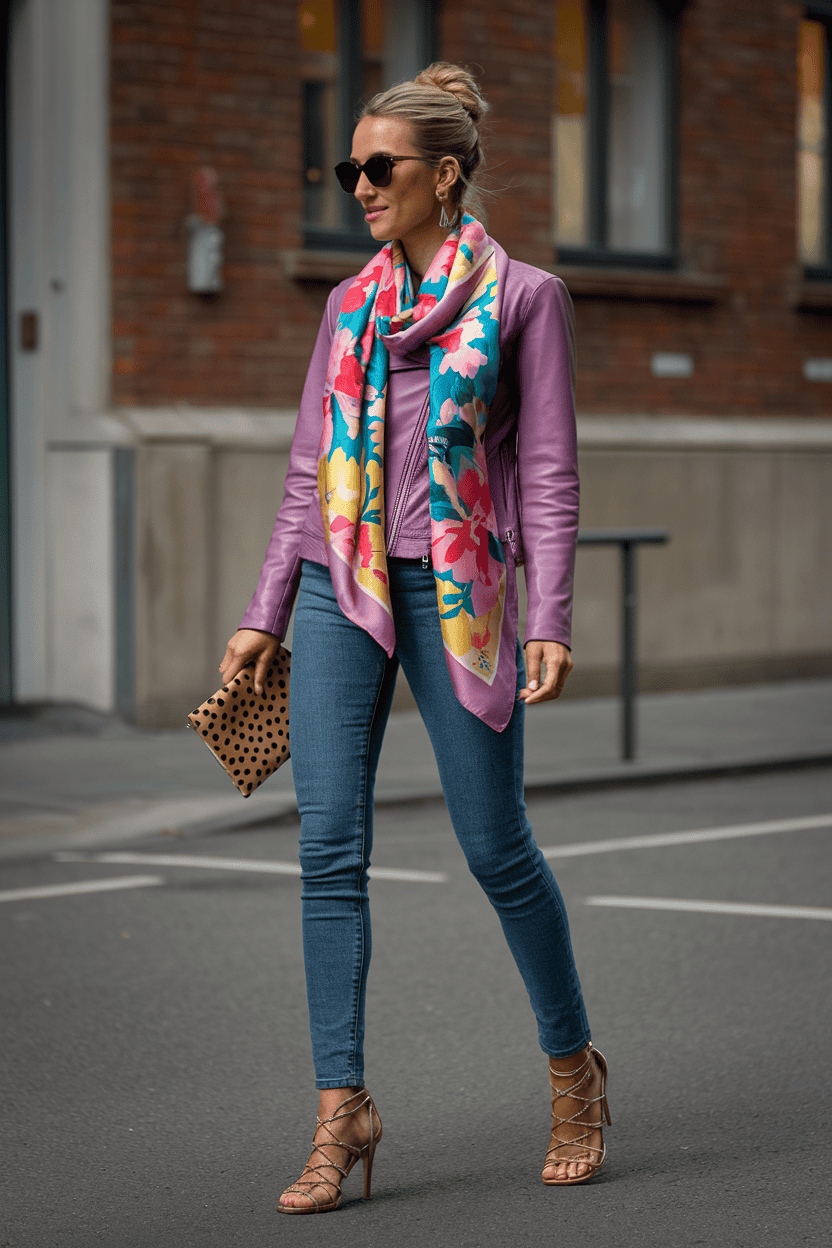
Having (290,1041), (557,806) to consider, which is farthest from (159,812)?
(290,1041)

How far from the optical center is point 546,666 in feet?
11.1

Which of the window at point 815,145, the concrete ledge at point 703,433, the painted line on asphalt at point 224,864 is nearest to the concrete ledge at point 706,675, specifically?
the concrete ledge at point 703,433

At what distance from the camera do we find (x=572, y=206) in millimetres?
12844

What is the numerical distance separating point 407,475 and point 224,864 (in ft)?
12.9

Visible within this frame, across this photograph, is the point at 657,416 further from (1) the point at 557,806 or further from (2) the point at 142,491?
(1) the point at 557,806

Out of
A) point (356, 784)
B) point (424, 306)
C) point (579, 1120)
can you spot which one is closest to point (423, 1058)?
point (579, 1120)

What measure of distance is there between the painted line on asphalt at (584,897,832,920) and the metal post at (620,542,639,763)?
3.13 meters

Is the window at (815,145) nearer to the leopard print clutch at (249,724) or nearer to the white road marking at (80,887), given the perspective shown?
the white road marking at (80,887)

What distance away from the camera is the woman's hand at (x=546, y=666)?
3.37m

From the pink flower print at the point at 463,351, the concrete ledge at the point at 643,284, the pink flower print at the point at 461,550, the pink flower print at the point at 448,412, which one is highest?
the concrete ledge at the point at 643,284

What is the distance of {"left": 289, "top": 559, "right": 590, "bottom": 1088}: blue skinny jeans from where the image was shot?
341 cm

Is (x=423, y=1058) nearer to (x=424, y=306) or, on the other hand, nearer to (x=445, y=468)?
(x=445, y=468)

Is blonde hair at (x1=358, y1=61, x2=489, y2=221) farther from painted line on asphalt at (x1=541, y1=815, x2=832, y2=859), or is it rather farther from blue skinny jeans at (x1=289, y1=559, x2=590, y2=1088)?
painted line on asphalt at (x1=541, y1=815, x2=832, y2=859)

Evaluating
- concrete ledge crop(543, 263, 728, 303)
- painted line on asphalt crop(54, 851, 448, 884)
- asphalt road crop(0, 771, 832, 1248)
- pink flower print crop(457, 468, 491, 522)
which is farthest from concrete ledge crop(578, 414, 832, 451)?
pink flower print crop(457, 468, 491, 522)
